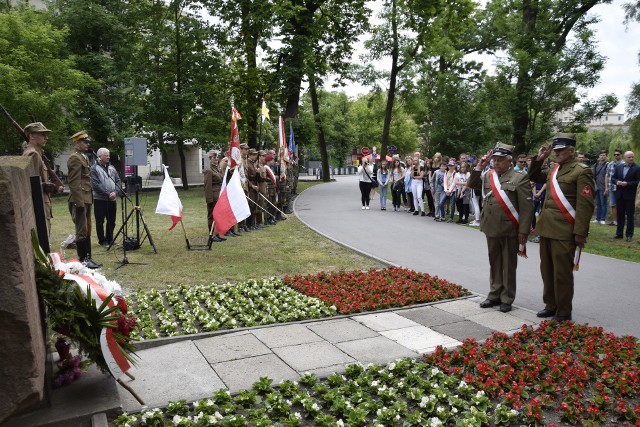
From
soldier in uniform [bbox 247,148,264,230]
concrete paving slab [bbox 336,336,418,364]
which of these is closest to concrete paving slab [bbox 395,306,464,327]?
concrete paving slab [bbox 336,336,418,364]

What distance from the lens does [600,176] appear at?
16.9m

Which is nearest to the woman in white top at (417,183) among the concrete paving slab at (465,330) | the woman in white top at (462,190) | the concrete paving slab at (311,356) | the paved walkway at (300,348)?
the woman in white top at (462,190)

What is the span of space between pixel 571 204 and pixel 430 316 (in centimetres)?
227

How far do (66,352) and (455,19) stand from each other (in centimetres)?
2484

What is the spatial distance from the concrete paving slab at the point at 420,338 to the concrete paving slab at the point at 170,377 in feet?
7.13

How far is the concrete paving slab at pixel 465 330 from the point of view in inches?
246

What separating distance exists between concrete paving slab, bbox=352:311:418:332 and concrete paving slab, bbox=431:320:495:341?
392 mm

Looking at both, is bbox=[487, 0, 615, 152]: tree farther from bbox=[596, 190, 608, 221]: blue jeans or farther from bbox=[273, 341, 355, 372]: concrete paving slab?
bbox=[273, 341, 355, 372]: concrete paving slab

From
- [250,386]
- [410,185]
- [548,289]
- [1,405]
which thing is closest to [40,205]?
[1,405]

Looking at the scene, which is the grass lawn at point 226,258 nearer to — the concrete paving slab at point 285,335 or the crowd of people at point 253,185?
the crowd of people at point 253,185

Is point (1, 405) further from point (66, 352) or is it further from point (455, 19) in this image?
point (455, 19)

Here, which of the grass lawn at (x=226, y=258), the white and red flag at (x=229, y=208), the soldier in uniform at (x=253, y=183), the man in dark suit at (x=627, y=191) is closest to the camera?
the grass lawn at (x=226, y=258)

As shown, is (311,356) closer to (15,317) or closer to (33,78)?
(15,317)

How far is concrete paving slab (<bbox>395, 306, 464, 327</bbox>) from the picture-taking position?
6.86 metres
